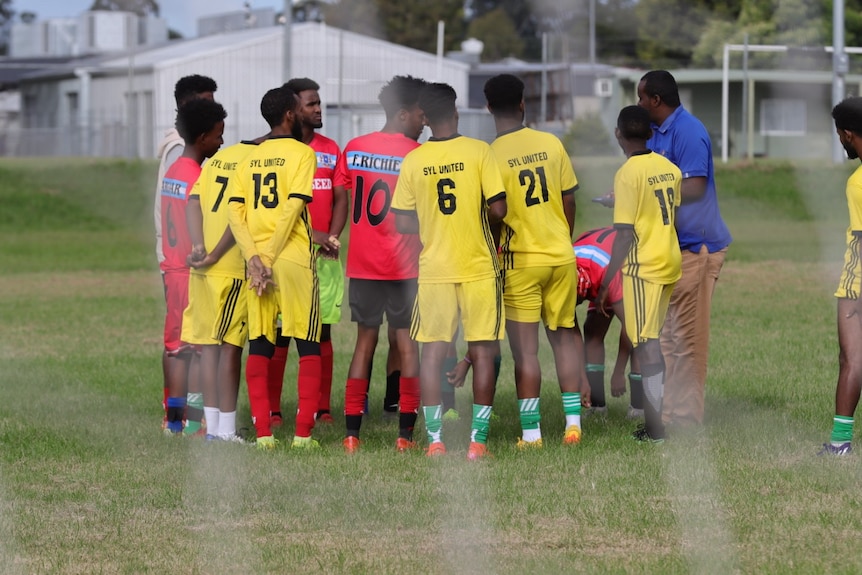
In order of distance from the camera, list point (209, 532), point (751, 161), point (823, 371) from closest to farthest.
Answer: point (209, 532)
point (823, 371)
point (751, 161)

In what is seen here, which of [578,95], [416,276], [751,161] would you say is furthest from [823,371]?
[751,161]

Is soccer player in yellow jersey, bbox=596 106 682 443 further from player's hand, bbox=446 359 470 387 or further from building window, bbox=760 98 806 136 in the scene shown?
player's hand, bbox=446 359 470 387

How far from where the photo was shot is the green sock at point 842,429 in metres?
5.70

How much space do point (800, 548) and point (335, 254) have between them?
3.07 m

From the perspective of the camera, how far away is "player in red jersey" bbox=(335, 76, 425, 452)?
6270 millimetres

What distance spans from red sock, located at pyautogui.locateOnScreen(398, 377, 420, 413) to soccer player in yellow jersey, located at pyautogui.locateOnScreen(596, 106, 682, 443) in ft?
3.49

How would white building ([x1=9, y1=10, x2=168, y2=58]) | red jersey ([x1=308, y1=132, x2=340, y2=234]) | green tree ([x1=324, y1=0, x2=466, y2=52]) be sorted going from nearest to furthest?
white building ([x1=9, y1=10, x2=168, y2=58]), green tree ([x1=324, y1=0, x2=466, y2=52]), red jersey ([x1=308, y1=132, x2=340, y2=234])

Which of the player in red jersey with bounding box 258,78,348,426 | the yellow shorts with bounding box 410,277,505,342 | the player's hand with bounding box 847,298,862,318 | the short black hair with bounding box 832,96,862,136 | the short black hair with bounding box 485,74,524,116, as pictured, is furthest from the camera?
the player in red jersey with bounding box 258,78,348,426

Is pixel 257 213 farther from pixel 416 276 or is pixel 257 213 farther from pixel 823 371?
pixel 823 371

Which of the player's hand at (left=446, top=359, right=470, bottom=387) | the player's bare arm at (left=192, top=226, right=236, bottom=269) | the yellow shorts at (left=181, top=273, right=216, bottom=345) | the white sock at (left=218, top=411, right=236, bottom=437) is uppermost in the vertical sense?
the player's bare arm at (left=192, top=226, right=236, bottom=269)

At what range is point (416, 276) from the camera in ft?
21.1

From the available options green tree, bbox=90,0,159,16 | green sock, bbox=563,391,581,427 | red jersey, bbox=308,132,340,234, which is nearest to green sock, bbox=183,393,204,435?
red jersey, bbox=308,132,340,234

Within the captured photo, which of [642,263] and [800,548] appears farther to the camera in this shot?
[642,263]

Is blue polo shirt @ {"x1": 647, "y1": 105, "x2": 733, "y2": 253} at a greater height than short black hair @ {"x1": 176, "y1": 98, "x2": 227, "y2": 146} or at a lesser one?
lesser
